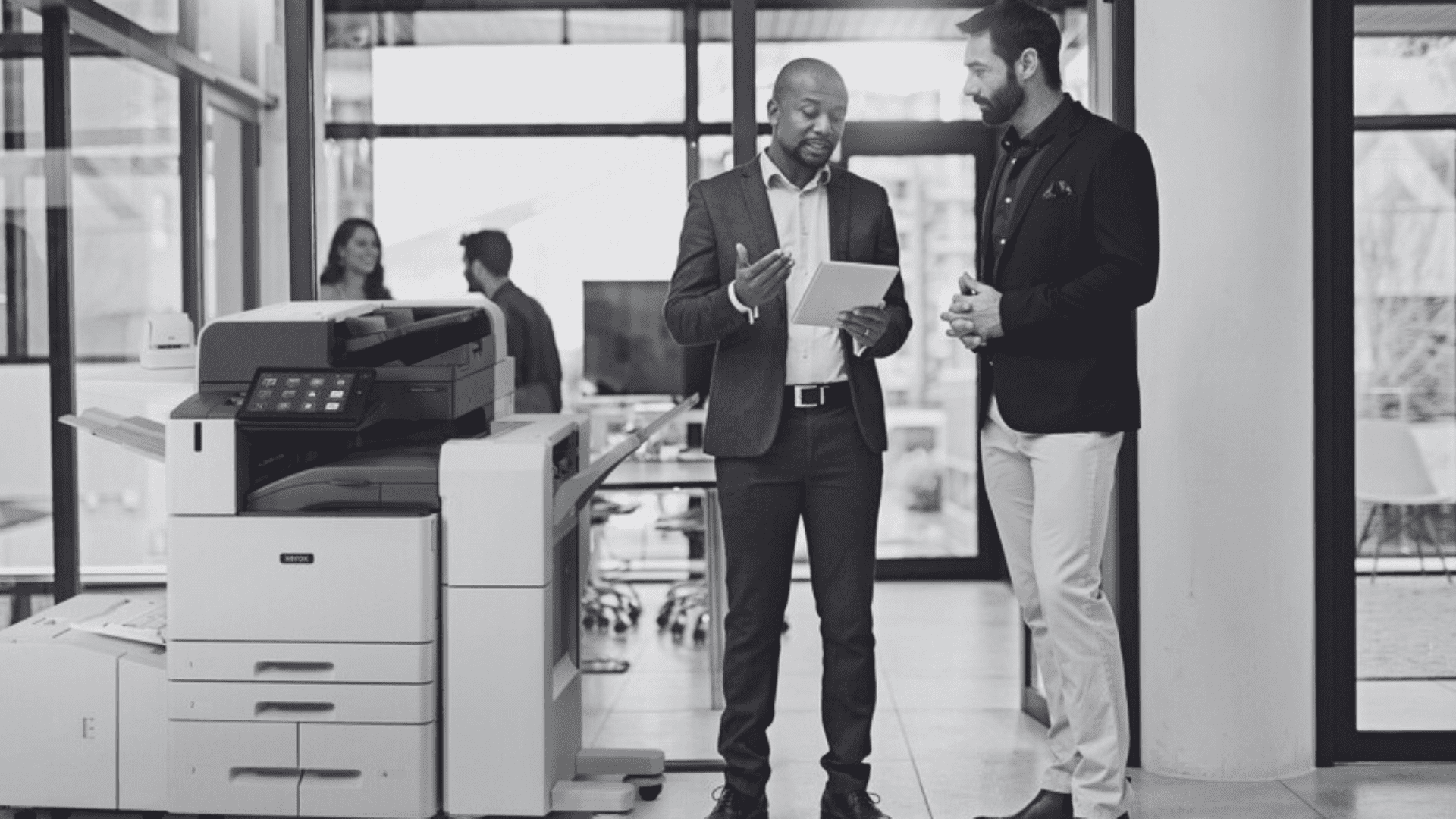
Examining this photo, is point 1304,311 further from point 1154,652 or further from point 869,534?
point 869,534

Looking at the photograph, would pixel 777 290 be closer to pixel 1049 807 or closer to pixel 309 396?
pixel 309 396

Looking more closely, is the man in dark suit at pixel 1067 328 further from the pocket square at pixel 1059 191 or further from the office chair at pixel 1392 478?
the office chair at pixel 1392 478

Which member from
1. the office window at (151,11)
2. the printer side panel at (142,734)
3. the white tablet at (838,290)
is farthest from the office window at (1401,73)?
the office window at (151,11)

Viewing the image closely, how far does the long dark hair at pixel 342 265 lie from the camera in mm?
4996

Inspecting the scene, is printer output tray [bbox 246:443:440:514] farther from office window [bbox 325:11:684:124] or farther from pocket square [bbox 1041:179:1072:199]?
office window [bbox 325:11:684:124]

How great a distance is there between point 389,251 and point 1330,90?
11.2 feet

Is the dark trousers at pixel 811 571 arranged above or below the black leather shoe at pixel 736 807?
above

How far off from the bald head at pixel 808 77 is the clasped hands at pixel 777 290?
363mm

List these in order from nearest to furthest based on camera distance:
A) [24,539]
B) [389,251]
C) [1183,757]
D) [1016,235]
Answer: [1016,235] < [1183,757] < [24,539] < [389,251]

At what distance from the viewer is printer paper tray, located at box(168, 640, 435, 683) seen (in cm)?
348

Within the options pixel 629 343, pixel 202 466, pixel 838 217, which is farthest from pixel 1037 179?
pixel 629 343

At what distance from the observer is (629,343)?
604cm

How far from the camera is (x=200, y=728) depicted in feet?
11.5

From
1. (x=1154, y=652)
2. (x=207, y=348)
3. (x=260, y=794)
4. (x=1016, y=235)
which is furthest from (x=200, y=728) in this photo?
(x=1154, y=652)
